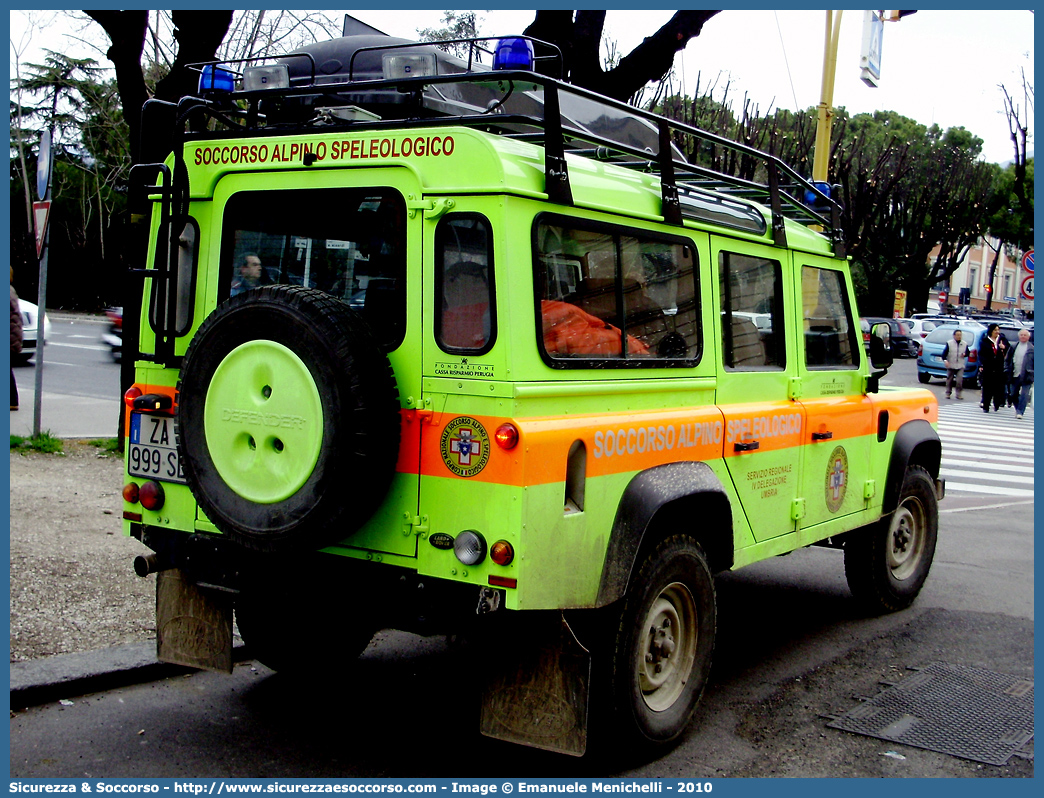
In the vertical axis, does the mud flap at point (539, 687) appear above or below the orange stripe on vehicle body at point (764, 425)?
below

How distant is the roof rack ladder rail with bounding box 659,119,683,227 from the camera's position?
4.36 meters

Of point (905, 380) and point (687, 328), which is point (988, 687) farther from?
point (905, 380)

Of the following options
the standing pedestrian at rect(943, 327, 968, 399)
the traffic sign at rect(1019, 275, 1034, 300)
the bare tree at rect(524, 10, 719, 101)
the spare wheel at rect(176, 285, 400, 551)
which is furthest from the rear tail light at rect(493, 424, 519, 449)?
the traffic sign at rect(1019, 275, 1034, 300)

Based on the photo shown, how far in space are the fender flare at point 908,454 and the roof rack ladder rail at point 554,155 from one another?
3470 mm

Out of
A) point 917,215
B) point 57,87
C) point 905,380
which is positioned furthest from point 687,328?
point 917,215

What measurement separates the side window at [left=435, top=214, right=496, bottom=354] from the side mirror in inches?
132

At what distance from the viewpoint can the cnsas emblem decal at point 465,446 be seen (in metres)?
3.61

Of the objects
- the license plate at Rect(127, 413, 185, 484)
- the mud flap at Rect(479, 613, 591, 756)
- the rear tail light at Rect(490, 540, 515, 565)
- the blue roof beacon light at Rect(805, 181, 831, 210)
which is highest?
the blue roof beacon light at Rect(805, 181, 831, 210)

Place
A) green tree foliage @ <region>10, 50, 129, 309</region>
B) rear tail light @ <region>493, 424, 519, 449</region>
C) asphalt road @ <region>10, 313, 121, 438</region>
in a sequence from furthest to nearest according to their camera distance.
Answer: green tree foliage @ <region>10, 50, 129, 309</region>, asphalt road @ <region>10, 313, 121, 438</region>, rear tail light @ <region>493, 424, 519, 449</region>

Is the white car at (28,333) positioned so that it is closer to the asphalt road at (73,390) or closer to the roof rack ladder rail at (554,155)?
the asphalt road at (73,390)

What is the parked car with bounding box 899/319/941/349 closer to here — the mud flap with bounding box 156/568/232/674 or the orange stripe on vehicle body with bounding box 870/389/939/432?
the orange stripe on vehicle body with bounding box 870/389/939/432

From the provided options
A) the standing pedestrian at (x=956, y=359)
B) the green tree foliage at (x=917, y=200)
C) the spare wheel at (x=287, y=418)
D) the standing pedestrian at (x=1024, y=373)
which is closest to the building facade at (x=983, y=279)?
the green tree foliage at (x=917, y=200)

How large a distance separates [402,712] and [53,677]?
5.16 feet

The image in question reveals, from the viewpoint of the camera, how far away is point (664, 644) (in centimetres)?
433
